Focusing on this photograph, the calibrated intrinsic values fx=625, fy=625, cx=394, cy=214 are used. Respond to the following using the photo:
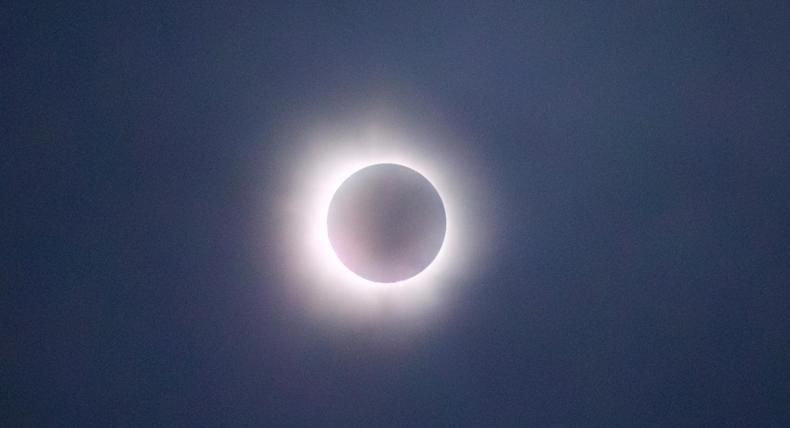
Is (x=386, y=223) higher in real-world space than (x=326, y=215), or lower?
lower

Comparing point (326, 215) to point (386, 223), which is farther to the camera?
point (326, 215)

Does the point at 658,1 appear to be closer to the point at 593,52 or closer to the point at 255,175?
the point at 593,52

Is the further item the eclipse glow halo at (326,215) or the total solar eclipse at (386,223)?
the eclipse glow halo at (326,215)

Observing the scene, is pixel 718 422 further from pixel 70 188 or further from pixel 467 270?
pixel 70 188

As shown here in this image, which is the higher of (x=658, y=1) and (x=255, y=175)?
(x=658, y=1)

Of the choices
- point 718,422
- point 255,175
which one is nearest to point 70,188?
point 255,175

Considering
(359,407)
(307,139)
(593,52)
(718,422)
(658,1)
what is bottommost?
(359,407)

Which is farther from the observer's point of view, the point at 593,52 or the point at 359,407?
the point at 359,407

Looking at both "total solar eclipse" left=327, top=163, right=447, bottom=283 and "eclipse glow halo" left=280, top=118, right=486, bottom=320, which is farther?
"eclipse glow halo" left=280, top=118, right=486, bottom=320
